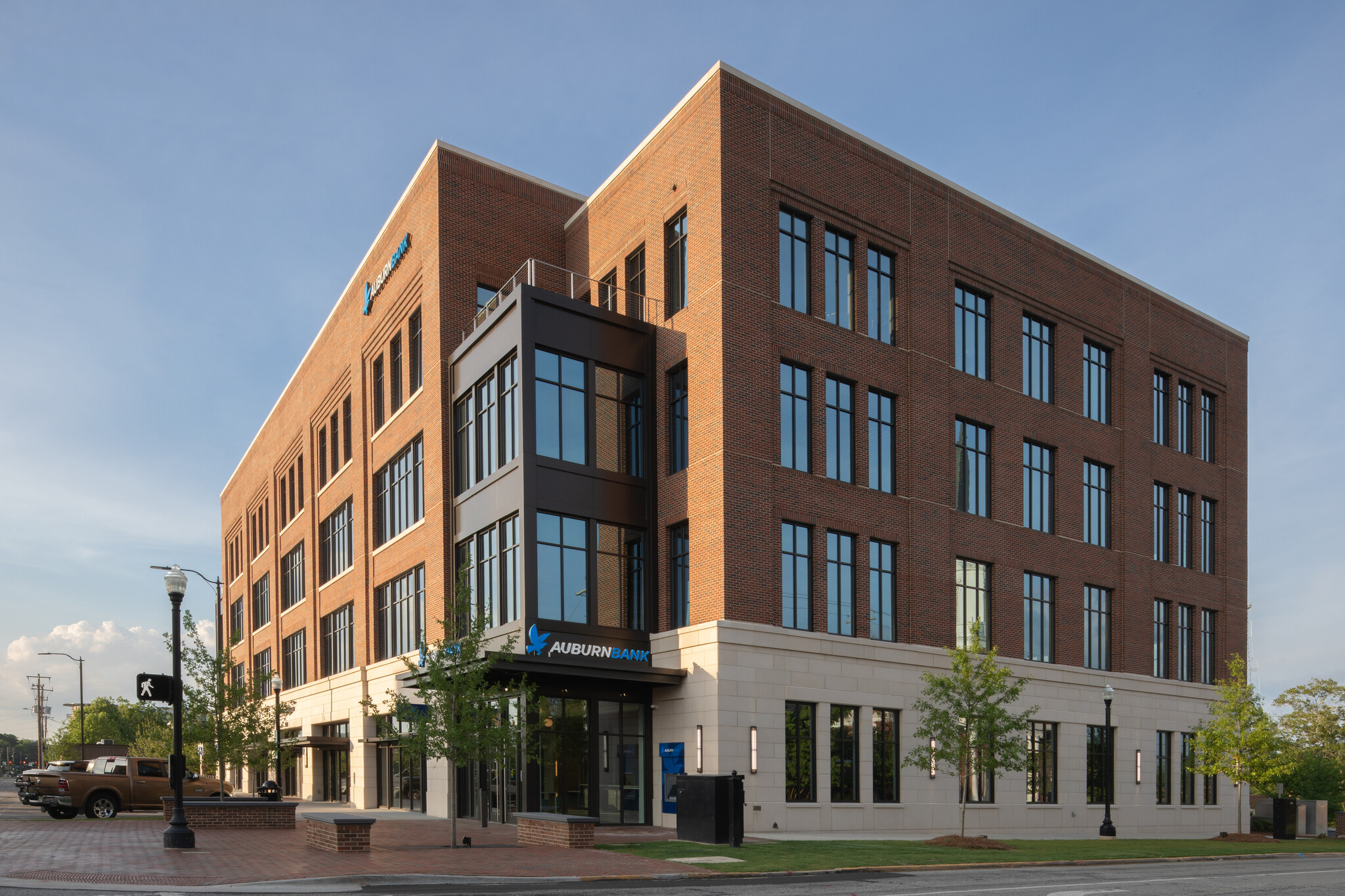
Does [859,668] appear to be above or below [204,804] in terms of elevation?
above

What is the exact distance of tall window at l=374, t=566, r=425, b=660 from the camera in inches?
1619

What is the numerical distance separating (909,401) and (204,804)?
2227 centimetres

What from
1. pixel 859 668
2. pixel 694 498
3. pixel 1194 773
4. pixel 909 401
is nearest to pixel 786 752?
pixel 859 668

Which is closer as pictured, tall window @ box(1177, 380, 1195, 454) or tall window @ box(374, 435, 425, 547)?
tall window @ box(374, 435, 425, 547)

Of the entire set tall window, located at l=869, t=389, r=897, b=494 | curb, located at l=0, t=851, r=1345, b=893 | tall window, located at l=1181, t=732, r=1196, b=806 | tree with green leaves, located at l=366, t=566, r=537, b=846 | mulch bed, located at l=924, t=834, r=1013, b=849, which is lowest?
tall window, located at l=1181, t=732, r=1196, b=806

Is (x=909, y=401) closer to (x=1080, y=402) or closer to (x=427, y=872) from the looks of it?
→ (x=1080, y=402)

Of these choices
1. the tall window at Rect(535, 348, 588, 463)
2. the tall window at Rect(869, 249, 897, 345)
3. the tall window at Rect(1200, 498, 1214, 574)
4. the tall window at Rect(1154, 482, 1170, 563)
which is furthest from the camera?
the tall window at Rect(1200, 498, 1214, 574)

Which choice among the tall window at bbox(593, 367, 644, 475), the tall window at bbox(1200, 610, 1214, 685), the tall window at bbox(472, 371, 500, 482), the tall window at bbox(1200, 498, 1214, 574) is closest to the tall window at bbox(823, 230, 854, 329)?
the tall window at bbox(593, 367, 644, 475)

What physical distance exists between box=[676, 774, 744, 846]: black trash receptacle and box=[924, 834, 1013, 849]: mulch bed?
608 centimetres

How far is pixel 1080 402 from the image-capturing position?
139 ft

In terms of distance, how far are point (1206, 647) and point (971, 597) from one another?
53.5ft

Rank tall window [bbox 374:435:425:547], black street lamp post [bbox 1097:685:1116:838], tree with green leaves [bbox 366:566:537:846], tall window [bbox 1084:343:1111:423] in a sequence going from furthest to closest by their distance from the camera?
tall window [bbox 1084:343:1111:423]
tall window [bbox 374:435:425:547]
black street lamp post [bbox 1097:685:1116:838]
tree with green leaves [bbox 366:566:537:846]

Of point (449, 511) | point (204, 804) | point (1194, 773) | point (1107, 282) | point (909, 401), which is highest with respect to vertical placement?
point (1107, 282)

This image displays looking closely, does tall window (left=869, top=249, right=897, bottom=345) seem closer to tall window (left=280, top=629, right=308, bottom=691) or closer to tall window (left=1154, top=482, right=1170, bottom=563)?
tall window (left=1154, top=482, right=1170, bottom=563)
